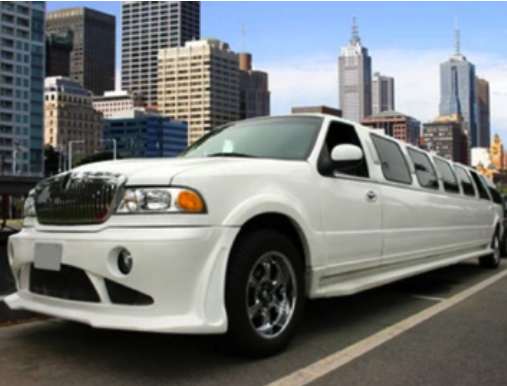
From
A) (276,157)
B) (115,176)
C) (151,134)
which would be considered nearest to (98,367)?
(115,176)

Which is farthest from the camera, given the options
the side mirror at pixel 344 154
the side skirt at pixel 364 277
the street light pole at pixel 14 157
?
the street light pole at pixel 14 157

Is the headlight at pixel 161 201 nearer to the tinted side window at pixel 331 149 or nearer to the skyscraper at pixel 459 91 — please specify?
the tinted side window at pixel 331 149

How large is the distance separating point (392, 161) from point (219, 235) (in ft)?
9.85

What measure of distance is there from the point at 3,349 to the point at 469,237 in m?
6.44

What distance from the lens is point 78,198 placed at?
4.23 meters

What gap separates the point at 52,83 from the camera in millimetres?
155750

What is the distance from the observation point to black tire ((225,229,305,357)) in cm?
416

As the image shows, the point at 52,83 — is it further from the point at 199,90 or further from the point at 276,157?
the point at 276,157

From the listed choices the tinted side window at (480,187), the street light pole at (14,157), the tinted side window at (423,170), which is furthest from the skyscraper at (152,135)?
the tinted side window at (423,170)

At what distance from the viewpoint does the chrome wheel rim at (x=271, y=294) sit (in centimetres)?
442

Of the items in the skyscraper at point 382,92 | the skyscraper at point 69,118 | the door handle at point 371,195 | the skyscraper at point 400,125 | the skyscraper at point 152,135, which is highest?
the skyscraper at point 382,92

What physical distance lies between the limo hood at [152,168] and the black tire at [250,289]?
0.57 meters

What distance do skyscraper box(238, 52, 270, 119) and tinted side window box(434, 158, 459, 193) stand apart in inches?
5183

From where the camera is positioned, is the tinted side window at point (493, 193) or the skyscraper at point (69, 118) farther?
the skyscraper at point (69, 118)
